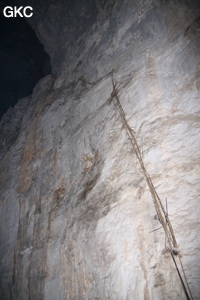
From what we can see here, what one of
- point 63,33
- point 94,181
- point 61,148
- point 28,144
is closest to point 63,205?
point 94,181

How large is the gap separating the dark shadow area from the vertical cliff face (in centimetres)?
726

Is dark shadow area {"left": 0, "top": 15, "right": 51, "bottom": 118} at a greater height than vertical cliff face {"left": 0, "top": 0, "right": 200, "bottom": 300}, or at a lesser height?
greater

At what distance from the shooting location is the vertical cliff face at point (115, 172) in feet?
9.78

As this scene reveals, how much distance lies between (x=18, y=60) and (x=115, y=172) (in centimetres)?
1256

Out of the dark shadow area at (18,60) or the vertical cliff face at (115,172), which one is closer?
the vertical cliff face at (115,172)

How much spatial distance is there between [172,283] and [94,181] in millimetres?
2067

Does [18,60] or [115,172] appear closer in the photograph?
[115,172]

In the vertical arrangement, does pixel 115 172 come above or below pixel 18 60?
below

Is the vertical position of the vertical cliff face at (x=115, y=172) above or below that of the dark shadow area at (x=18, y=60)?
below

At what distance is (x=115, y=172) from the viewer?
3814 millimetres

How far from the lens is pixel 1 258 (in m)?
5.59

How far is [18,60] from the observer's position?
13469 mm

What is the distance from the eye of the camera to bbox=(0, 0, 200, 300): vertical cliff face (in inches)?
117

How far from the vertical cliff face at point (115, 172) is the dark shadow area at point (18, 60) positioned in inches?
286
